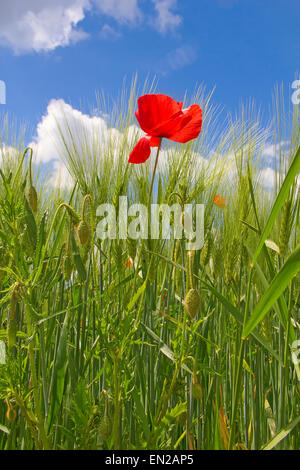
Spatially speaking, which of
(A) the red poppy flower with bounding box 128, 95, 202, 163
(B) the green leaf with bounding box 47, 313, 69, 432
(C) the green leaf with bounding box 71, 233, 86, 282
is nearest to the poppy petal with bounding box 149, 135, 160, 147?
(A) the red poppy flower with bounding box 128, 95, 202, 163

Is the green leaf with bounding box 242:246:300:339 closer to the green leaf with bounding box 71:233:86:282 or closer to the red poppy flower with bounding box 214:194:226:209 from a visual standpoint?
the green leaf with bounding box 71:233:86:282

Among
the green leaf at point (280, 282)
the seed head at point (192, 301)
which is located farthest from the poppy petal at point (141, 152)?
the green leaf at point (280, 282)

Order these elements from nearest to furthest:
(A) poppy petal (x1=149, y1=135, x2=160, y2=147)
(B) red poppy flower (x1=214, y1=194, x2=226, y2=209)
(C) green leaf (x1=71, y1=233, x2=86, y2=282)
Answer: (C) green leaf (x1=71, y1=233, x2=86, y2=282) → (A) poppy petal (x1=149, y1=135, x2=160, y2=147) → (B) red poppy flower (x1=214, y1=194, x2=226, y2=209)

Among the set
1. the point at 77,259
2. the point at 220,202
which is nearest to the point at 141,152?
the point at 77,259

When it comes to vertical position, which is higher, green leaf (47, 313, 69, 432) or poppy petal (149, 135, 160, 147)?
poppy petal (149, 135, 160, 147)

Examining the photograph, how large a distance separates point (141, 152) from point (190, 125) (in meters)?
0.12

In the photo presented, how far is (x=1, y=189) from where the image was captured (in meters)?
1.17

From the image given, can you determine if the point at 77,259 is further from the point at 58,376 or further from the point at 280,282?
the point at 280,282

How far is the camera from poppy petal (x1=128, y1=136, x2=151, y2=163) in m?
0.92

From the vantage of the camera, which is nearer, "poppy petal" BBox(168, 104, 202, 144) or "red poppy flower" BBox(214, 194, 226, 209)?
"poppy petal" BBox(168, 104, 202, 144)

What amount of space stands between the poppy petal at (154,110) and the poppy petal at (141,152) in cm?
3

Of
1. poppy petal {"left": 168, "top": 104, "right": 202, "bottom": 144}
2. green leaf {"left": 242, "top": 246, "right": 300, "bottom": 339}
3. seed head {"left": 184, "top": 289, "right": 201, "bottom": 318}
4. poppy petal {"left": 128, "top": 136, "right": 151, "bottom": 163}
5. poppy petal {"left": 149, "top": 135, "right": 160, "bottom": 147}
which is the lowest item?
seed head {"left": 184, "top": 289, "right": 201, "bottom": 318}

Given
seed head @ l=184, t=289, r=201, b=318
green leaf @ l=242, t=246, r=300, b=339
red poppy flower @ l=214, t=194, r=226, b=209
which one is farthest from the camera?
red poppy flower @ l=214, t=194, r=226, b=209
